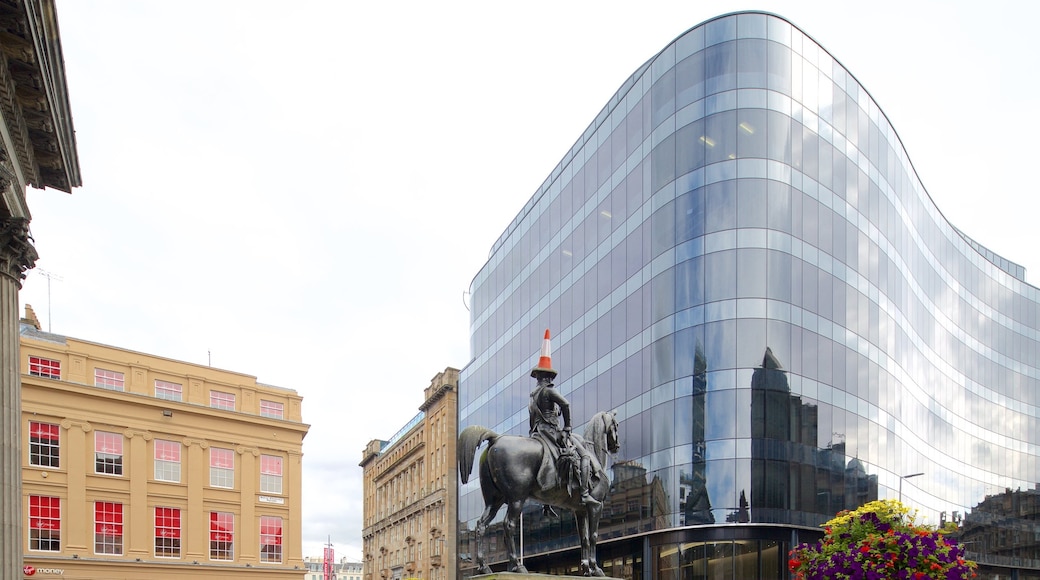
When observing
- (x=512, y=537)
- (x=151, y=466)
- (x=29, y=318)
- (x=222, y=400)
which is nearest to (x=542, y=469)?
(x=512, y=537)

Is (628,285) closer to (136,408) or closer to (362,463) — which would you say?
(136,408)

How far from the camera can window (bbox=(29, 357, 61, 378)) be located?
5709 cm

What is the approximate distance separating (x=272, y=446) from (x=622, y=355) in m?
31.0

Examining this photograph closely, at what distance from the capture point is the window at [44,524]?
54.7 meters

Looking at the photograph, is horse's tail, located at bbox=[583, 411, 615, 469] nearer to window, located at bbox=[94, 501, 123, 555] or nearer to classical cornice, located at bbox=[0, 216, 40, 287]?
classical cornice, located at bbox=[0, 216, 40, 287]

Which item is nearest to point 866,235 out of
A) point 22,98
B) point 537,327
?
point 537,327

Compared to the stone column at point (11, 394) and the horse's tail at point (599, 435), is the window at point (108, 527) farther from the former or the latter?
the horse's tail at point (599, 435)

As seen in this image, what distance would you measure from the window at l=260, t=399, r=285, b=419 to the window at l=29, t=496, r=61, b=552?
15.7 m

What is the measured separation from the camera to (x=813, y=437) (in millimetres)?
43625

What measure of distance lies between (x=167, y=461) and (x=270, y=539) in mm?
9507

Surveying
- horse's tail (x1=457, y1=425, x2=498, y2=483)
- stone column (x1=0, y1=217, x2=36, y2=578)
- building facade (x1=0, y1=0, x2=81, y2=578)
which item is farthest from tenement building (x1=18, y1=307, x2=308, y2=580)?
horse's tail (x1=457, y1=425, x2=498, y2=483)

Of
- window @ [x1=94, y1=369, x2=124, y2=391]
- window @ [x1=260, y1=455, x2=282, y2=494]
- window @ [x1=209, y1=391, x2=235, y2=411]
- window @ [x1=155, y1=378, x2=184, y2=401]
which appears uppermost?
window @ [x1=94, y1=369, x2=124, y2=391]

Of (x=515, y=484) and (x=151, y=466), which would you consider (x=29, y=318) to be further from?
(x=515, y=484)

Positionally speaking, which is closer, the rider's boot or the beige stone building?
the rider's boot
